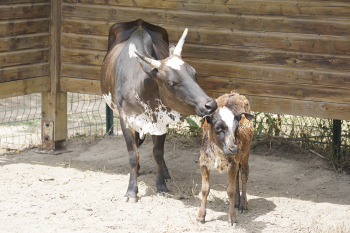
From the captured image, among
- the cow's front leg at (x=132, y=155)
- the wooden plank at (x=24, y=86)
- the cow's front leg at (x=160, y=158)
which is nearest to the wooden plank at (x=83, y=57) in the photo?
the wooden plank at (x=24, y=86)

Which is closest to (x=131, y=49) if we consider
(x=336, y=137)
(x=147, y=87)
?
(x=147, y=87)

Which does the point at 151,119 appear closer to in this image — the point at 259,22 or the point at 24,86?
the point at 259,22

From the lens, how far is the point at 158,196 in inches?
217

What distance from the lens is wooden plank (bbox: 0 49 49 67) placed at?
21.8ft

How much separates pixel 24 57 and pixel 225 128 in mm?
3829

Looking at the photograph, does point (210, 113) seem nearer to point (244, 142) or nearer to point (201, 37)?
point (244, 142)

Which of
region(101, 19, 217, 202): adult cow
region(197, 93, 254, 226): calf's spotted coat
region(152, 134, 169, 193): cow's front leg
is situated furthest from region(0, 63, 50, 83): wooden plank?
region(197, 93, 254, 226): calf's spotted coat

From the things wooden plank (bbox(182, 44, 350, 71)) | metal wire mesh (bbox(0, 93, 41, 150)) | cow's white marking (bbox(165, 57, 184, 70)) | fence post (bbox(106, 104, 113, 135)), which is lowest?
metal wire mesh (bbox(0, 93, 41, 150))

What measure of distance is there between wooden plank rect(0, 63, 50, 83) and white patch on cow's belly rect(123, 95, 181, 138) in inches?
90.3

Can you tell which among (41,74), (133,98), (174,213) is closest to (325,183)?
(174,213)

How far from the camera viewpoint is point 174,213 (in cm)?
502

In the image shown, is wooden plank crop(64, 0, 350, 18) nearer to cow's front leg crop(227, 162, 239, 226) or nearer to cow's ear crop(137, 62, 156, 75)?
Answer: cow's ear crop(137, 62, 156, 75)

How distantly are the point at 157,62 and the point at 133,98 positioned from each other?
2.25 feet

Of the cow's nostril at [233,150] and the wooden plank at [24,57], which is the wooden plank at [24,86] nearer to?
the wooden plank at [24,57]
